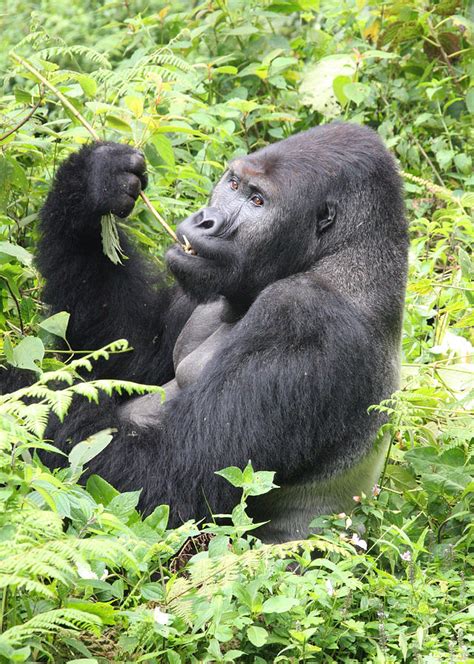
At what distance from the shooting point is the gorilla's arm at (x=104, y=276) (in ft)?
12.5

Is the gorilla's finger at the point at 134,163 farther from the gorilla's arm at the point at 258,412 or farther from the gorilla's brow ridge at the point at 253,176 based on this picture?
the gorilla's arm at the point at 258,412

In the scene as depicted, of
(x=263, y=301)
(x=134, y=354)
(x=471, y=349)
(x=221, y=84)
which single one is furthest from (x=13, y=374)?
(x=221, y=84)

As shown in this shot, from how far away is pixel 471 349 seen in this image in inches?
170

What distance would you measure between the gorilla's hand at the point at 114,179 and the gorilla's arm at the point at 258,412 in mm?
762

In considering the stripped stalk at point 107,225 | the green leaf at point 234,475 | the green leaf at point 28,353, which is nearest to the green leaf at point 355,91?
the stripped stalk at point 107,225

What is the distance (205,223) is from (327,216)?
1.35ft

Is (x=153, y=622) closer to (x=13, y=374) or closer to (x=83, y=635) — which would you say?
(x=83, y=635)

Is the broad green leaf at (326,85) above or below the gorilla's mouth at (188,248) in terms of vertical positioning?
below

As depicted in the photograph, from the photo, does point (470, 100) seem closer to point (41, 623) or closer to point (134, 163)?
point (134, 163)

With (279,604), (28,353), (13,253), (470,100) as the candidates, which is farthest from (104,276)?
(470,100)

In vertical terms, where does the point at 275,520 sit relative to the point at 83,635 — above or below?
below

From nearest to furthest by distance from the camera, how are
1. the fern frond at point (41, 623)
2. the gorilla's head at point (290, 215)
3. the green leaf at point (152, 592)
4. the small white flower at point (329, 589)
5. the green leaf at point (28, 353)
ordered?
the fern frond at point (41, 623), the green leaf at point (152, 592), the small white flower at point (329, 589), the green leaf at point (28, 353), the gorilla's head at point (290, 215)

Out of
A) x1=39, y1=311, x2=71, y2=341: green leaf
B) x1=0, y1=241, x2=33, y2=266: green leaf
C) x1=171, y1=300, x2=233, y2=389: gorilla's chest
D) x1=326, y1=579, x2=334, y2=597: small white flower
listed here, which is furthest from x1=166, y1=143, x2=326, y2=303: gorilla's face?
x1=326, y1=579, x2=334, y2=597: small white flower

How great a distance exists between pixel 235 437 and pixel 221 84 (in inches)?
129
